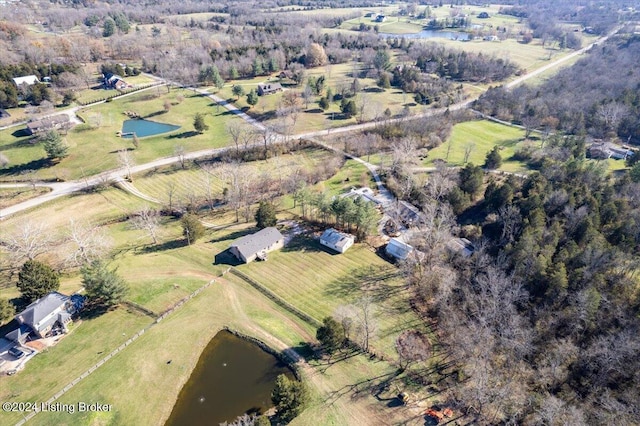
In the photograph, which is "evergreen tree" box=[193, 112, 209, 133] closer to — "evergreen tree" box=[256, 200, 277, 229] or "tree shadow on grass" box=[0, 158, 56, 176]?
"tree shadow on grass" box=[0, 158, 56, 176]

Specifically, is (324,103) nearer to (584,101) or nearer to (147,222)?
(147,222)

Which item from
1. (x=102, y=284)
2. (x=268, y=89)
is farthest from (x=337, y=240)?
(x=268, y=89)

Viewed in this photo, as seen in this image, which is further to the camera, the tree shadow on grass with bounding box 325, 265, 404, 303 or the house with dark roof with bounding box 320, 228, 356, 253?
the house with dark roof with bounding box 320, 228, 356, 253

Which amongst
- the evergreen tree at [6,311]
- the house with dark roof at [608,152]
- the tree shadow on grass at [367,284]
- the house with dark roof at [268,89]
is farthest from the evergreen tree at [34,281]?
the house with dark roof at [608,152]

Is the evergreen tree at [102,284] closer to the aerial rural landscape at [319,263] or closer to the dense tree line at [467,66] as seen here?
the aerial rural landscape at [319,263]

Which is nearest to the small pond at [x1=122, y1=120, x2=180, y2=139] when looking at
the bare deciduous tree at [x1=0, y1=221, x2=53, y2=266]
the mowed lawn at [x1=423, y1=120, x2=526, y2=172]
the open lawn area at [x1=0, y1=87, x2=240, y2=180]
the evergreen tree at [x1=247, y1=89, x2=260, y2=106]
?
the open lawn area at [x1=0, y1=87, x2=240, y2=180]

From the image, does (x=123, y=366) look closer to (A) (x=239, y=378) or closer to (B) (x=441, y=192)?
(A) (x=239, y=378)

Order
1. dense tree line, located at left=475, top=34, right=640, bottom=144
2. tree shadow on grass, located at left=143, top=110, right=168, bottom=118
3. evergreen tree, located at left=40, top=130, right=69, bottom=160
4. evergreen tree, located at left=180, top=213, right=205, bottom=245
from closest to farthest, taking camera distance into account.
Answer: evergreen tree, located at left=180, top=213, right=205, bottom=245
evergreen tree, located at left=40, top=130, right=69, bottom=160
dense tree line, located at left=475, top=34, right=640, bottom=144
tree shadow on grass, located at left=143, top=110, right=168, bottom=118
